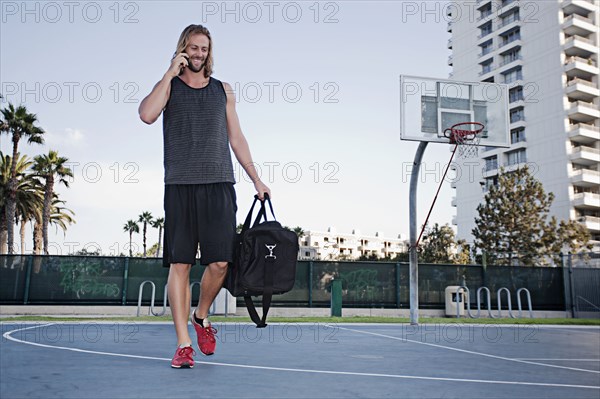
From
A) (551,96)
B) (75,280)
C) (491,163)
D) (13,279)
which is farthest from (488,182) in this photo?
(13,279)

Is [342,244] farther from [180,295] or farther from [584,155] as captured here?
[180,295]

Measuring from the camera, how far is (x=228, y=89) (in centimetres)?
283

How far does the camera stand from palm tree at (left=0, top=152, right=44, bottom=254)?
121 feet

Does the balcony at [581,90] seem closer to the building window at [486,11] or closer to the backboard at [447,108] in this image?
the building window at [486,11]

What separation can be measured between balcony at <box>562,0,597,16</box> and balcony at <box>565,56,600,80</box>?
519cm

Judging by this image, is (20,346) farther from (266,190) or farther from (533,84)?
(533,84)

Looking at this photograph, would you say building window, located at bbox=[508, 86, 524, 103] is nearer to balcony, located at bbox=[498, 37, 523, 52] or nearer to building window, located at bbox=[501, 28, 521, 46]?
balcony, located at bbox=[498, 37, 523, 52]

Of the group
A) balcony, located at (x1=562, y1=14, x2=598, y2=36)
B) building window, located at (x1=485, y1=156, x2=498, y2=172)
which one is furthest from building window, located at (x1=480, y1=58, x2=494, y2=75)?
building window, located at (x1=485, y1=156, x2=498, y2=172)

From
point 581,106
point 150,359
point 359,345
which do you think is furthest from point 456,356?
point 581,106

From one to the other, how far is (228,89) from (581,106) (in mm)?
59021

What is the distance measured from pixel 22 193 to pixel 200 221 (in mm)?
39833

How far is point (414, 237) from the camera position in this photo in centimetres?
1289

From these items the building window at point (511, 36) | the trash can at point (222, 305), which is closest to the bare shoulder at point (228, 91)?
the trash can at point (222, 305)

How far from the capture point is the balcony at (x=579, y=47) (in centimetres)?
5584
